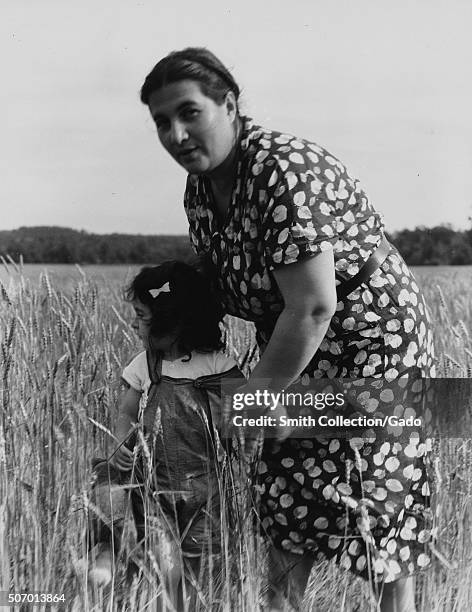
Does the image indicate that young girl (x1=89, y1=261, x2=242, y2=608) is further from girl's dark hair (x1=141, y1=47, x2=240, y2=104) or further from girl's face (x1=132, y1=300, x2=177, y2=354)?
girl's dark hair (x1=141, y1=47, x2=240, y2=104)

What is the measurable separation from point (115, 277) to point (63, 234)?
3.03ft

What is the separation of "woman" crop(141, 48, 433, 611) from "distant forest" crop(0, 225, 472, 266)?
78 centimetres

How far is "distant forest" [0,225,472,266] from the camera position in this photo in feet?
8.61

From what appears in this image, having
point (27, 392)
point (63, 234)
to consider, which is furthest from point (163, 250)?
point (27, 392)

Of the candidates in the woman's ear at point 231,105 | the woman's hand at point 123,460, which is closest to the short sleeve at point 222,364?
the woman's hand at point 123,460

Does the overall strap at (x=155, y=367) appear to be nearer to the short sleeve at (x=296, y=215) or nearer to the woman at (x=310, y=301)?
the woman at (x=310, y=301)

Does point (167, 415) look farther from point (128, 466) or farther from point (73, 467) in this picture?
point (73, 467)

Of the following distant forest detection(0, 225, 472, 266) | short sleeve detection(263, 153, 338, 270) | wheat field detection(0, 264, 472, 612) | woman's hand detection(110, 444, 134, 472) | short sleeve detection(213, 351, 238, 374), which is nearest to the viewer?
short sleeve detection(263, 153, 338, 270)

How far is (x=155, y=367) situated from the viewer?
1.81 metres

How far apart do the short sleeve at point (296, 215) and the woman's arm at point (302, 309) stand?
25 mm

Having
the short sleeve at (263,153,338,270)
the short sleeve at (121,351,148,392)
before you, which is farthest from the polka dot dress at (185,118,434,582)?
the short sleeve at (121,351,148,392)

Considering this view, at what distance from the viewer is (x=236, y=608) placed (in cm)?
170

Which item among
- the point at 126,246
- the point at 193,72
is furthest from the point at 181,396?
the point at 126,246

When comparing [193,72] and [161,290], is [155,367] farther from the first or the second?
[193,72]
